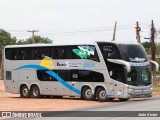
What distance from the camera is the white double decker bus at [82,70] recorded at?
2945 centimetres

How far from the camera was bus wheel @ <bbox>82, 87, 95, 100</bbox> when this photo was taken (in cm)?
3113

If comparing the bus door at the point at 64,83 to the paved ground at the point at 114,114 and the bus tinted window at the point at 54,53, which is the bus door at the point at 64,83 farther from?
the paved ground at the point at 114,114

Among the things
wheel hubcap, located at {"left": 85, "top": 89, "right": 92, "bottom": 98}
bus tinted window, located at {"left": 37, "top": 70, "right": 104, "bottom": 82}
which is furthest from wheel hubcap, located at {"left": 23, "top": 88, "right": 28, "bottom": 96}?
wheel hubcap, located at {"left": 85, "top": 89, "right": 92, "bottom": 98}

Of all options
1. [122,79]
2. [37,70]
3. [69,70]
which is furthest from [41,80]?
[122,79]

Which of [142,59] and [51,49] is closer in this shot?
[142,59]

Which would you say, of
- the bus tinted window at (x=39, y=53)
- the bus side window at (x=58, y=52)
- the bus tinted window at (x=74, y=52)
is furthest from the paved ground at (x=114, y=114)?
the bus tinted window at (x=39, y=53)

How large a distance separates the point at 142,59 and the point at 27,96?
9.36 meters

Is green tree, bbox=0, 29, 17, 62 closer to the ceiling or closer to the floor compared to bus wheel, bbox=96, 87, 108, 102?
closer to the ceiling

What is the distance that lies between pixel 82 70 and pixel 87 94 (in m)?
1.57

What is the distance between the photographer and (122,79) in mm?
29234

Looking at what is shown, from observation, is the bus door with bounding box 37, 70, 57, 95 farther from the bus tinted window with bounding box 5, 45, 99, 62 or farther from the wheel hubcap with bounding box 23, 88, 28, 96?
the wheel hubcap with bounding box 23, 88, 28, 96

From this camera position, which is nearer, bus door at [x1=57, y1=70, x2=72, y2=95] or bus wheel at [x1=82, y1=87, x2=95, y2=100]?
bus wheel at [x1=82, y1=87, x2=95, y2=100]

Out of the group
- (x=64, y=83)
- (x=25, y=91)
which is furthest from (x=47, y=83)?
(x=25, y=91)

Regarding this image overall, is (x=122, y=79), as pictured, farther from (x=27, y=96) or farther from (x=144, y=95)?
(x=27, y=96)
